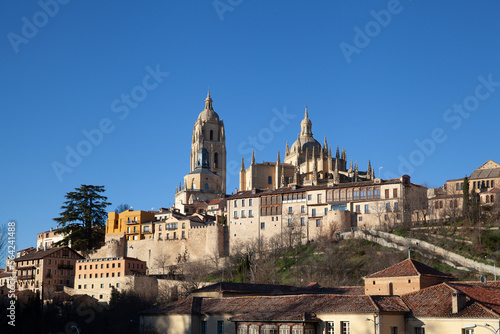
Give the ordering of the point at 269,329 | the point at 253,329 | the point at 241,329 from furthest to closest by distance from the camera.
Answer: the point at 241,329
the point at 253,329
the point at 269,329

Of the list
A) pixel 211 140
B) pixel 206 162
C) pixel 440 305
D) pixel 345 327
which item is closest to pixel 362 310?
pixel 345 327

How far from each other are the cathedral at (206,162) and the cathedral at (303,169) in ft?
22.2

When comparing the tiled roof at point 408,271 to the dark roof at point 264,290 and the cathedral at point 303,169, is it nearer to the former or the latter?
the dark roof at point 264,290

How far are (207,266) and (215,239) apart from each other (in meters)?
5.33

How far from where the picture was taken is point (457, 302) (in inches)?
1314

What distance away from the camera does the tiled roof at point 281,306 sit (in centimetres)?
3575

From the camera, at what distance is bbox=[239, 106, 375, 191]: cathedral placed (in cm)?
9975

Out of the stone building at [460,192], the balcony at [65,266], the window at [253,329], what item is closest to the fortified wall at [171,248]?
the balcony at [65,266]

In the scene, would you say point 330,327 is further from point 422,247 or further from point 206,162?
point 206,162

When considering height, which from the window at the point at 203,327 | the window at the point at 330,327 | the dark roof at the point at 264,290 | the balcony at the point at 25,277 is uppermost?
the balcony at the point at 25,277

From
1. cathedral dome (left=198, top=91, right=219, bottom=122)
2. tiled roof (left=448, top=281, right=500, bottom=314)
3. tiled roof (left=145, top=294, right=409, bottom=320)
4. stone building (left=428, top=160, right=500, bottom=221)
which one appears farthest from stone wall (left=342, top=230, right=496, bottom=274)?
cathedral dome (left=198, top=91, right=219, bottom=122)

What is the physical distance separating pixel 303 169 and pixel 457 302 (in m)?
74.3

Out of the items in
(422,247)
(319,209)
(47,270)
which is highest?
(319,209)

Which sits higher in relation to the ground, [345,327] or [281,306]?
[281,306]
